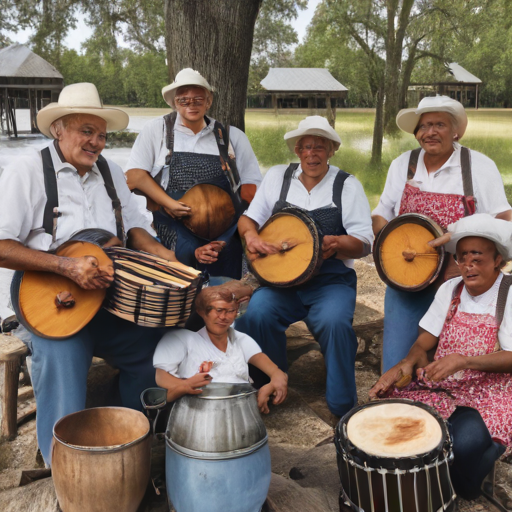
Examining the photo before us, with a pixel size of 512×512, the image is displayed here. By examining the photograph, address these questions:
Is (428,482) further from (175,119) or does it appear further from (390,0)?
(390,0)

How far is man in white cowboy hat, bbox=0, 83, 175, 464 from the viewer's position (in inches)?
115

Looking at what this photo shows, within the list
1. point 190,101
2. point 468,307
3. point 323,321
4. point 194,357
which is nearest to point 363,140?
point 190,101

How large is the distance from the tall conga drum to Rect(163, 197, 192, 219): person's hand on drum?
1889 mm

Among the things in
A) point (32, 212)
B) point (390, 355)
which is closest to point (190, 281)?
point (32, 212)

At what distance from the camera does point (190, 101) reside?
418 centimetres

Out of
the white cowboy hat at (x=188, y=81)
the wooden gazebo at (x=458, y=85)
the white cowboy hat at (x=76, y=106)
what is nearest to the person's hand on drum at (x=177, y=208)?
the white cowboy hat at (x=188, y=81)

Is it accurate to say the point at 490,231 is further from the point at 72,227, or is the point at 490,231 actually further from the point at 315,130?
the point at 72,227

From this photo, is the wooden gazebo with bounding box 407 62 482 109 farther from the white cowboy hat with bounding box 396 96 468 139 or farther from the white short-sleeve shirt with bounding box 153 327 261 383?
the white short-sleeve shirt with bounding box 153 327 261 383

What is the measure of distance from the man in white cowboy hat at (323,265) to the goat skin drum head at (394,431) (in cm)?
93

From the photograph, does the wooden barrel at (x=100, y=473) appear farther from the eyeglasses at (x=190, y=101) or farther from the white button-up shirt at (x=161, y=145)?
the eyeglasses at (x=190, y=101)

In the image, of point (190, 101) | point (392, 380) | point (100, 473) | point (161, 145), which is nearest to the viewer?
point (100, 473)

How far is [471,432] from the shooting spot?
288 cm

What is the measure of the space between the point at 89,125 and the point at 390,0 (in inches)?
340

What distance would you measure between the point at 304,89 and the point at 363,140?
1378 millimetres
